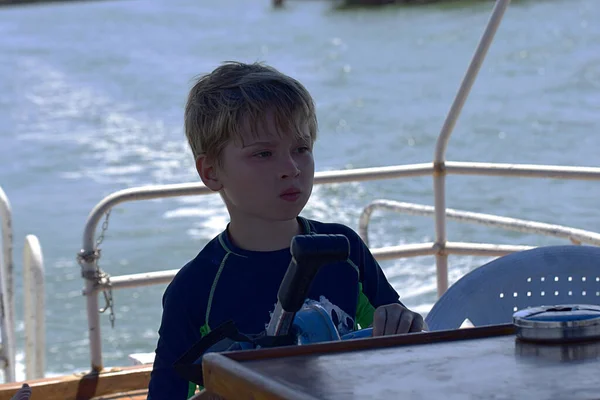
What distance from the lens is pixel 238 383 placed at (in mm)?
952

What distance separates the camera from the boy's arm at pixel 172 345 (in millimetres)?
1445

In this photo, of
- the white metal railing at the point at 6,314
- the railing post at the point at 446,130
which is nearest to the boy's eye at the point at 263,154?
the railing post at the point at 446,130

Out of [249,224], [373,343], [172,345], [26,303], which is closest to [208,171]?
[249,224]

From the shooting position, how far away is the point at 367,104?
632 inches

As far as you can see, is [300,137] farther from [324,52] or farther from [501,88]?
[324,52]

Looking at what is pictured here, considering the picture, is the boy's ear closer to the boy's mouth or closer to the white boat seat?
the boy's mouth

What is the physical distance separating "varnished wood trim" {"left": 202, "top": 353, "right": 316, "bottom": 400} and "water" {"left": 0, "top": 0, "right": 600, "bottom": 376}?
7659 millimetres

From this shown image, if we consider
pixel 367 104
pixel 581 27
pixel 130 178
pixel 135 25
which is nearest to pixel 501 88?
pixel 367 104

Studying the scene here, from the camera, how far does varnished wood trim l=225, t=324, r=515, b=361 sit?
3.37 ft

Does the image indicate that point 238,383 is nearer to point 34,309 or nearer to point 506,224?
point 506,224

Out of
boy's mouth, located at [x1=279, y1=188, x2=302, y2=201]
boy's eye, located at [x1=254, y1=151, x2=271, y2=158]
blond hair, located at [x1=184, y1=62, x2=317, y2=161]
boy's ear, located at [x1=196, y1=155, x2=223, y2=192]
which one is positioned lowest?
boy's mouth, located at [x1=279, y1=188, x2=302, y2=201]

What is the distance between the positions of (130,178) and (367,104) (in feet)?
13.5

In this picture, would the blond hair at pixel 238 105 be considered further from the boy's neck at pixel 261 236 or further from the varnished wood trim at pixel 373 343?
the varnished wood trim at pixel 373 343

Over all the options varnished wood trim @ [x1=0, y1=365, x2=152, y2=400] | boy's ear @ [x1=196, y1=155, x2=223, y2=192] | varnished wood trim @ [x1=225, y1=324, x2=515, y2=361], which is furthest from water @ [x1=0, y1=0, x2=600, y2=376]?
varnished wood trim @ [x1=225, y1=324, x2=515, y2=361]
